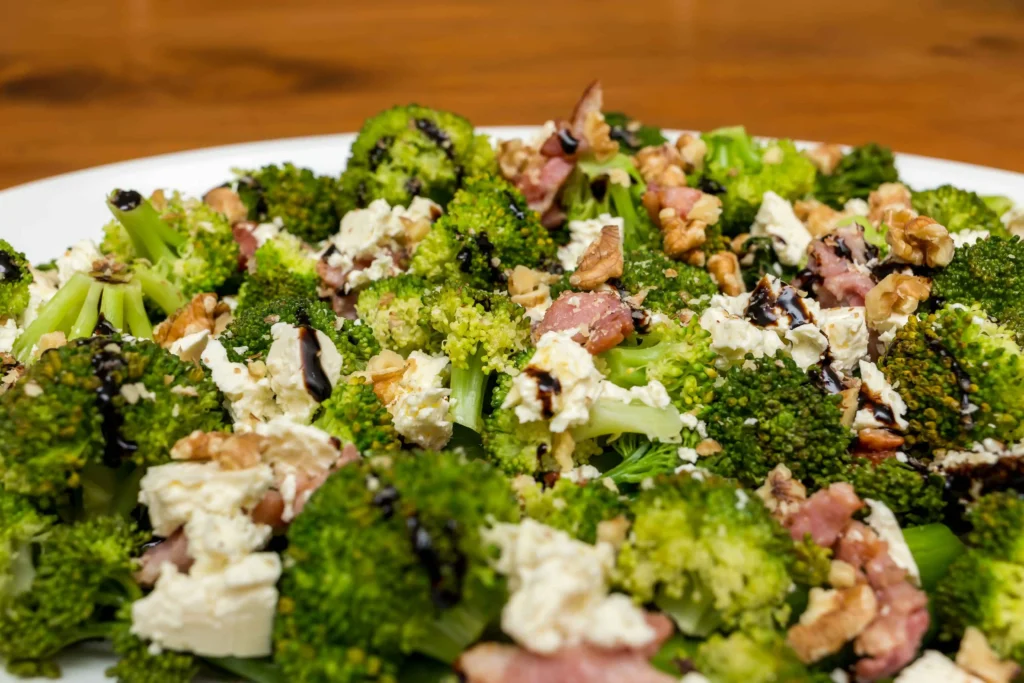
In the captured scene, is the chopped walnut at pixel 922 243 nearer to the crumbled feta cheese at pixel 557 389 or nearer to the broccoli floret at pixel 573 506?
the crumbled feta cheese at pixel 557 389

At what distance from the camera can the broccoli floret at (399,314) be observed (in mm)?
2006

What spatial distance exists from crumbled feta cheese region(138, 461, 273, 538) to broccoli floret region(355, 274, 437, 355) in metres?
0.54

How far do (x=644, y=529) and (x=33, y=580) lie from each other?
3.69 ft

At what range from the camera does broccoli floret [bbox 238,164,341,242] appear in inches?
102

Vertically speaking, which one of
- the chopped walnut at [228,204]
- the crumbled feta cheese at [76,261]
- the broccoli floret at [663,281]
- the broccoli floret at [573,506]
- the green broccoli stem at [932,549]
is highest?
the chopped walnut at [228,204]

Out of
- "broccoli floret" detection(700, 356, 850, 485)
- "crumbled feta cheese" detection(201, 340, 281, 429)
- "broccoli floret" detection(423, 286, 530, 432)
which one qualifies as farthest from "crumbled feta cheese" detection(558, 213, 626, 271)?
"crumbled feta cheese" detection(201, 340, 281, 429)

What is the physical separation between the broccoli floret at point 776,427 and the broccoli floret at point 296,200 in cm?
137

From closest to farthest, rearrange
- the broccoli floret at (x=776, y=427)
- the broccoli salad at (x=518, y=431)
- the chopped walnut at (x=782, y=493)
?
the broccoli salad at (x=518, y=431) → the chopped walnut at (x=782, y=493) → the broccoli floret at (x=776, y=427)

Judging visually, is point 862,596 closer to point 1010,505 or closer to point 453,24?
point 1010,505

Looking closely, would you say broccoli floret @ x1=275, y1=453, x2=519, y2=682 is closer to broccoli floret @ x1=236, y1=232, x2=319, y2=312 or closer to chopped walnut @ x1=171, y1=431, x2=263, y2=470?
chopped walnut @ x1=171, y1=431, x2=263, y2=470

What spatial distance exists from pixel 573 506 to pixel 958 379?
886 millimetres

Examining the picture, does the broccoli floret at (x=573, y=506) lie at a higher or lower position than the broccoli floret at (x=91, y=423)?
lower

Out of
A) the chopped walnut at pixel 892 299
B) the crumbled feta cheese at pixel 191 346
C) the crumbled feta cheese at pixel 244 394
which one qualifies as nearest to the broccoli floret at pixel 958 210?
the chopped walnut at pixel 892 299

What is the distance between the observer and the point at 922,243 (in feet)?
6.81
